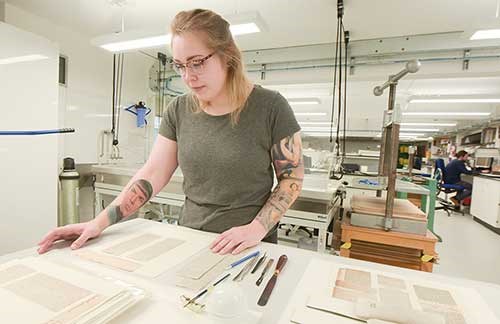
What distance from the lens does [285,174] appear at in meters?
0.98

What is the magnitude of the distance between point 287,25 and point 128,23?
6.04 feet

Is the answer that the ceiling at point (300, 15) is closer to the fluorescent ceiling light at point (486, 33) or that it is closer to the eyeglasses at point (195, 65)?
the fluorescent ceiling light at point (486, 33)

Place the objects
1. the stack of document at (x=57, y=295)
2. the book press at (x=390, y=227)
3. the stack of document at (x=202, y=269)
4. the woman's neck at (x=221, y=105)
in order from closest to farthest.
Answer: the stack of document at (x=57, y=295) < the stack of document at (x=202, y=269) < the woman's neck at (x=221, y=105) < the book press at (x=390, y=227)

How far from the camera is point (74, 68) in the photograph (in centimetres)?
320

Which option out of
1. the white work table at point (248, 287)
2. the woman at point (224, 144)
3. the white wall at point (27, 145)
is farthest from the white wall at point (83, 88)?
the white work table at point (248, 287)

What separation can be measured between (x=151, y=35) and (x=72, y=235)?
190cm

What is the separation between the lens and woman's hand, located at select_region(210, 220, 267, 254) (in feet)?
2.42

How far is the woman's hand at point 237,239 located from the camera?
2.42 ft

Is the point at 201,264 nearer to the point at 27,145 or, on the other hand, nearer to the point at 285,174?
the point at 285,174

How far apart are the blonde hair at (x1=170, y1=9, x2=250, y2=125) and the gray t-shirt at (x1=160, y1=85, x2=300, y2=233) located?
5 cm

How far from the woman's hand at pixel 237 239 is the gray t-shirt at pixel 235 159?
0.43 ft

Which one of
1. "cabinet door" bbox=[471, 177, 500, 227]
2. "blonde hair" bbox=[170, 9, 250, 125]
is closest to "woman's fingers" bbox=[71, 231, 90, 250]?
"blonde hair" bbox=[170, 9, 250, 125]

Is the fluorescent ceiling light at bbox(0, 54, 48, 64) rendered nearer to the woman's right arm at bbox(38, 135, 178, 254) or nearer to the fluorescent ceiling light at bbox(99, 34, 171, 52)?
the fluorescent ceiling light at bbox(99, 34, 171, 52)

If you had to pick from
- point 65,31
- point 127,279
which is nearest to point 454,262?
point 127,279
